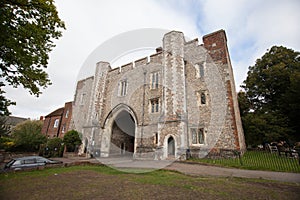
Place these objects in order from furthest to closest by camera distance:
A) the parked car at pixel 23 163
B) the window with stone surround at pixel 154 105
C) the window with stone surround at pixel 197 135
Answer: the window with stone surround at pixel 154 105 → the window with stone surround at pixel 197 135 → the parked car at pixel 23 163

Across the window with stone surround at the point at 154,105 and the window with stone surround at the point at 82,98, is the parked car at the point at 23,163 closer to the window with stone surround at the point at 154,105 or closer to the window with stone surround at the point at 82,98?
→ the window with stone surround at the point at 154,105

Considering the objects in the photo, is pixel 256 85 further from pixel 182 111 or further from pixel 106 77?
pixel 106 77

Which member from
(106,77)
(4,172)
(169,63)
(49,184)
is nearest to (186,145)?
(169,63)

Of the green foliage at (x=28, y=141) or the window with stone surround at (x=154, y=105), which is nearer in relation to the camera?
the window with stone surround at (x=154, y=105)

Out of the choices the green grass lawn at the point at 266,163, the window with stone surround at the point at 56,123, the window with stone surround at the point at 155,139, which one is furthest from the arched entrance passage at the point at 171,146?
the window with stone surround at the point at 56,123

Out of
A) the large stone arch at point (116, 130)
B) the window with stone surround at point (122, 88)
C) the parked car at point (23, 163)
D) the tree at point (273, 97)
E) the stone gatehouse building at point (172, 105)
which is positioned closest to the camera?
the parked car at point (23, 163)

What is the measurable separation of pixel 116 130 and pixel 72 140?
498 centimetres

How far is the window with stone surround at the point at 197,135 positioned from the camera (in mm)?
12289

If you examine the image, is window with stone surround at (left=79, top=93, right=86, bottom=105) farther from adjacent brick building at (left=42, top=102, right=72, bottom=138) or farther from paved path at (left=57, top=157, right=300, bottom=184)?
paved path at (left=57, top=157, right=300, bottom=184)

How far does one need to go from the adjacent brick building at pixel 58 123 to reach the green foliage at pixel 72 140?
8.91m

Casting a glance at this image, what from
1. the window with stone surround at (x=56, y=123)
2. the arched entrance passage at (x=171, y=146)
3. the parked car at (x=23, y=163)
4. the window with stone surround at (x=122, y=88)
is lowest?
the parked car at (x=23, y=163)

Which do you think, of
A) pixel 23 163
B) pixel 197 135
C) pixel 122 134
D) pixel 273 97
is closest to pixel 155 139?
pixel 197 135

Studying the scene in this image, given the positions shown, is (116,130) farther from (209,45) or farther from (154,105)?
(209,45)

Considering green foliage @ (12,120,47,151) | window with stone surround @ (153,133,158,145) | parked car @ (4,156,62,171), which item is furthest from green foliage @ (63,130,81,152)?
window with stone surround @ (153,133,158,145)
